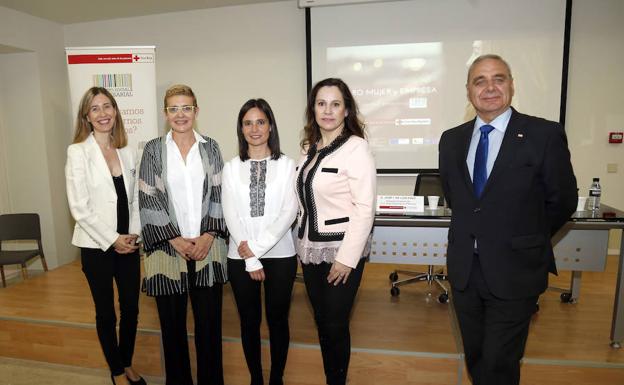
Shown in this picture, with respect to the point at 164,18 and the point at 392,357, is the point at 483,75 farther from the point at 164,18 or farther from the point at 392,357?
the point at 164,18

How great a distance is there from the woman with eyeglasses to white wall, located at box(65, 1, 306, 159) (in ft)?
9.36

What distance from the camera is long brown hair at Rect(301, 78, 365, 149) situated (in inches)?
70.5

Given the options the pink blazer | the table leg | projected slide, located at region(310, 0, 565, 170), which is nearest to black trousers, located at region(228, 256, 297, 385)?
the pink blazer

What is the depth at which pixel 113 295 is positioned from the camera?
6.98 ft

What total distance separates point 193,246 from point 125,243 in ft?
1.35

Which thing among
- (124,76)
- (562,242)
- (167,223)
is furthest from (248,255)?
(124,76)

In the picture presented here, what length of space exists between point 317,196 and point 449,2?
3412mm

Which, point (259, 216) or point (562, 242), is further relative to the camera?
point (562, 242)

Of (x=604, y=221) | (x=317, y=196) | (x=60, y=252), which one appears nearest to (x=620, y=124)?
(x=604, y=221)

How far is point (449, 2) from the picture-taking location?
415 centimetres

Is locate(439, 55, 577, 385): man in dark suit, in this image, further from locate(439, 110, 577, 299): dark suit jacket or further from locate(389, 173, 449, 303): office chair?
locate(389, 173, 449, 303): office chair

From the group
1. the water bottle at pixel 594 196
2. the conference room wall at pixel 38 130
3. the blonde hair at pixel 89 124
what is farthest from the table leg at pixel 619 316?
the conference room wall at pixel 38 130

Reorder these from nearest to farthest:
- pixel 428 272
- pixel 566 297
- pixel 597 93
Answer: pixel 566 297
pixel 428 272
pixel 597 93

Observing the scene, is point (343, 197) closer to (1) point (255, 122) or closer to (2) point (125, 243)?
(1) point (255, 122)
